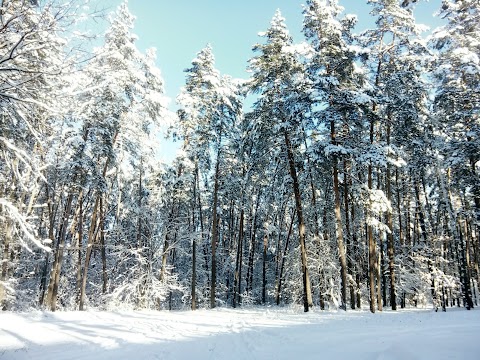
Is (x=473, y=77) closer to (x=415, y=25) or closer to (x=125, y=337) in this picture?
(x=415, y=25)

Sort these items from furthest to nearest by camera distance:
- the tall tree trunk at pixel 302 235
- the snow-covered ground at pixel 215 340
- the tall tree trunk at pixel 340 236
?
the tall tree trunk at pixel 302 235, the tall tree trunk at pixel 340 236, the snow-covered ground at pixel 215 340

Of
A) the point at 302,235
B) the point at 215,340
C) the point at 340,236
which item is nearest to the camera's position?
the point at 215,340

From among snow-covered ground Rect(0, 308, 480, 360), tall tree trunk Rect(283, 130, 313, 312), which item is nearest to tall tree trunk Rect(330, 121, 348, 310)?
tall tree trunk Rect(283, 130, 313, 312)

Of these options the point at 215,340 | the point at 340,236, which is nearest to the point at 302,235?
the point at 340,236

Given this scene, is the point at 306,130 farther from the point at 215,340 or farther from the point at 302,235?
the point at 215,340

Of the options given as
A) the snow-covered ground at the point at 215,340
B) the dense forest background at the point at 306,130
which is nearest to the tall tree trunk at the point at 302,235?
the dense forest background at the point at 306,130

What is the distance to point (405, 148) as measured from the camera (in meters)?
22.1

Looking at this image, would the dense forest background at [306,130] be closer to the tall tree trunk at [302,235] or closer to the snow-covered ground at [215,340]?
the tall tree trunk at [302,235]

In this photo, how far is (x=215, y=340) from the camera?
31.5 feet

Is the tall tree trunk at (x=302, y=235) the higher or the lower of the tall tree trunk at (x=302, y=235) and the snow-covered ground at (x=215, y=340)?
the higher

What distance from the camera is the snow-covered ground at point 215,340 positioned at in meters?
6.31

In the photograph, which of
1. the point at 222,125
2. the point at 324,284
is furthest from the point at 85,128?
the point at 324,284

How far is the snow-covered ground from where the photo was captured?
6.31m

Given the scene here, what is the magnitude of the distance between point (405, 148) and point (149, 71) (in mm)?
17128
